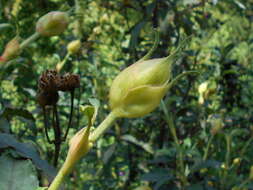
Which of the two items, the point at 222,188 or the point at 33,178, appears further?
the point at 222,188

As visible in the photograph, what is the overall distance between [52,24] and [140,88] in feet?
1.07

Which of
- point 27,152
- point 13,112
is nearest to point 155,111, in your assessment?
point 13,112

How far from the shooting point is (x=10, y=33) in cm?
100

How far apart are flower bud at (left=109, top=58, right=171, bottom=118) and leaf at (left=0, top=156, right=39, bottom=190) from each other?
127mm

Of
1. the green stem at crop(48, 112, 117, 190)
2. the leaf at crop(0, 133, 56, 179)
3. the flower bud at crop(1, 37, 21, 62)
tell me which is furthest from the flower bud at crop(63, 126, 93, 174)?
the flower bud at crop(1, 37, 21, 62)

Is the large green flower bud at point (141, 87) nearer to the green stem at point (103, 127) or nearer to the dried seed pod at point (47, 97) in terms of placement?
the green stem at point (103, 127)

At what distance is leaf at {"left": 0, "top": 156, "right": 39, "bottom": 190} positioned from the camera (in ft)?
1.46

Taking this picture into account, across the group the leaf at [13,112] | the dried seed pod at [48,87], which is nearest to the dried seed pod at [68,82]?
the dried seed pod at [48,87]

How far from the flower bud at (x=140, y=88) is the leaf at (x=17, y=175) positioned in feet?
0.42

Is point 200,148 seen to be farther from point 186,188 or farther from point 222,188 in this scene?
point 186,188

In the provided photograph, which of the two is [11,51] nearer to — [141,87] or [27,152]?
[27,152]

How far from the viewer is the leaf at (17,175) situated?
1.46 feet

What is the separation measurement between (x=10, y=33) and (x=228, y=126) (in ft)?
3.68

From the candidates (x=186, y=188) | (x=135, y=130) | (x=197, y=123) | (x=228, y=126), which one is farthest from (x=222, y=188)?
(x=228, y=126)
